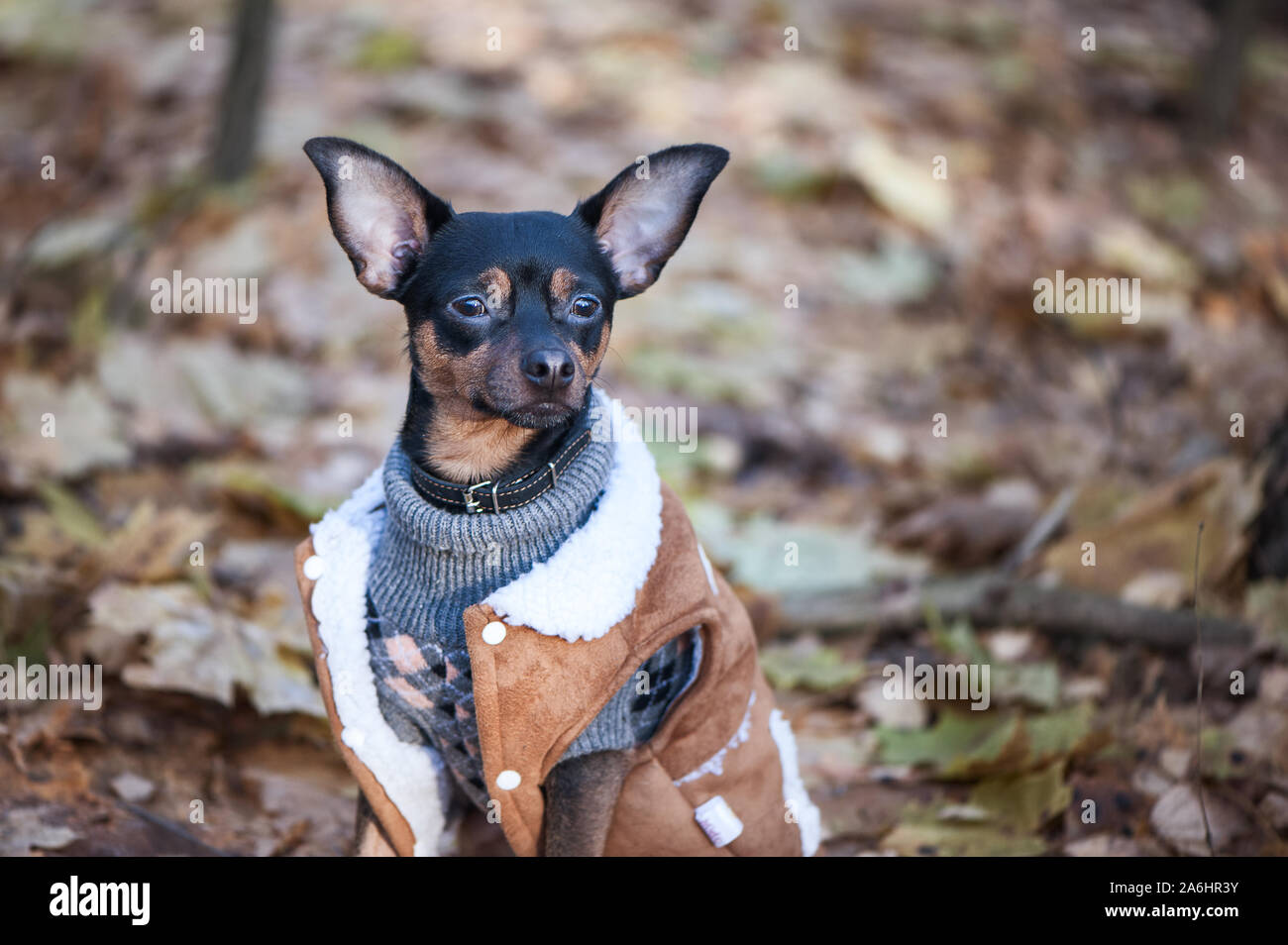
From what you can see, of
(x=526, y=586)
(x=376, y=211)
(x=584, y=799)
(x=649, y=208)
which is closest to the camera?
(x=526, y=586)

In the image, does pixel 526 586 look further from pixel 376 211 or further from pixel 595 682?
pixel 376 211

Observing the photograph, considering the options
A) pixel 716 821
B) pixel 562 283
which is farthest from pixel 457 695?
pixel 562 283

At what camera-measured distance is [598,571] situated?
2.61 meters

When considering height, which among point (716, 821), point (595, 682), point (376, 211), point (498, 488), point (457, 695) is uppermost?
point (376, 211)

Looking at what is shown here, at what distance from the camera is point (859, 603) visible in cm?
451

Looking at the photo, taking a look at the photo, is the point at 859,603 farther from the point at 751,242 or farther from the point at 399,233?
the point at 751,242

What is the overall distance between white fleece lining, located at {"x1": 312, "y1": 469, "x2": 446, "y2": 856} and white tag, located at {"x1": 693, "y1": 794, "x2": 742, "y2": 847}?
0.69m

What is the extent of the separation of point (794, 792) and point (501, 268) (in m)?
1.56

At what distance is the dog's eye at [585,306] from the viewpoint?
2920 mm

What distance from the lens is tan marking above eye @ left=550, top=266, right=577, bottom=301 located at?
2861 millimetres

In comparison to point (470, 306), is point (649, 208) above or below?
above
